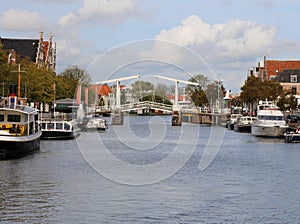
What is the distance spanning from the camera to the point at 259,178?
39.3m

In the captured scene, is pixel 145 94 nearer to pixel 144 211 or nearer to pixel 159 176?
pixel 159 176

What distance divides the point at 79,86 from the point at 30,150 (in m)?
82.0

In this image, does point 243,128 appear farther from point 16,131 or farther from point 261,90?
point 16,131

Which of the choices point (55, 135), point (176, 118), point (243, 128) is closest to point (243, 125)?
point (243, 128)

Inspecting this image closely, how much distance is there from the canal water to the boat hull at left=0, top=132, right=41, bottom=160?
0.79 metres

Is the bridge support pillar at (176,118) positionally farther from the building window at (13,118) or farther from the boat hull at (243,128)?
the building window at (13,118)

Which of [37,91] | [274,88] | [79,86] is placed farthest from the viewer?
[79,86]

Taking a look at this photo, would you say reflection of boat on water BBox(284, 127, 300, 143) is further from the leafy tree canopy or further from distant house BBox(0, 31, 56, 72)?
distant house BBox(0, 31, 56, 72)

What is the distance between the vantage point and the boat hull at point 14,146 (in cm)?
4678

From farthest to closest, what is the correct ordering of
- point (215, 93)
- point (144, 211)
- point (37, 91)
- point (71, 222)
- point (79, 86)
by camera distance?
1. point (215, 93)
2. point (79, 86)
3. point (37, 91)
4. point (144, 211)
5. point (71, 222)

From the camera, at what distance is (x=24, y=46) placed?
129 m

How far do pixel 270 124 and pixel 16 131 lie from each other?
3601 centimetres

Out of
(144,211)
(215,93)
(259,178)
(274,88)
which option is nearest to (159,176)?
(259,178)

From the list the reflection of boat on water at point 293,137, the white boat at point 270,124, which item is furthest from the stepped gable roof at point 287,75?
the reflection of boat on water at point 293,137
